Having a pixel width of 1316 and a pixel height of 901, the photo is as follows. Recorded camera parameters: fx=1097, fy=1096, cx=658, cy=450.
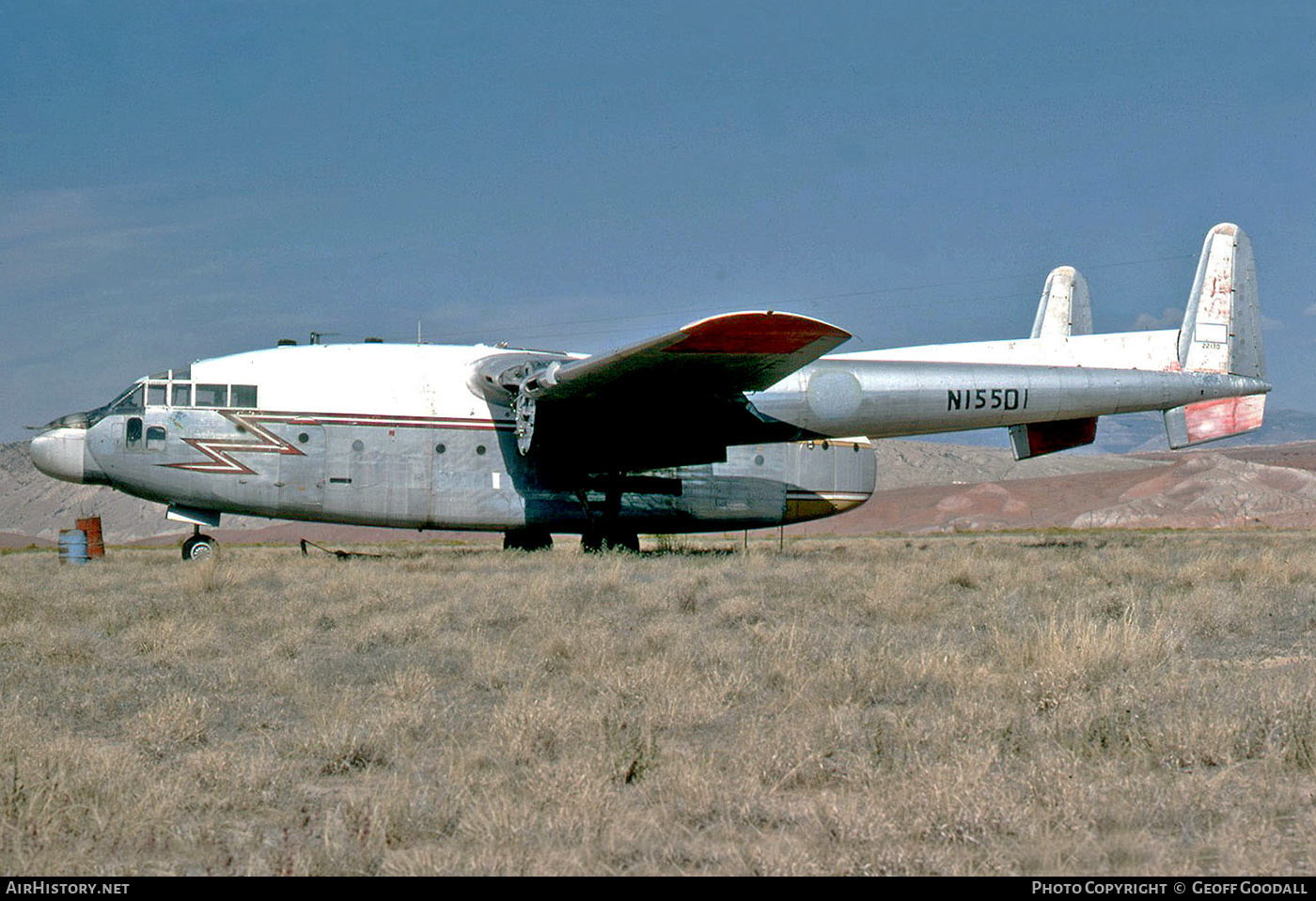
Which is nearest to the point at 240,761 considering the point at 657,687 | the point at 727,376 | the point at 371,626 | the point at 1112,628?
the point at 657,687

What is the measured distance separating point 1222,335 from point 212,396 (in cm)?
2030

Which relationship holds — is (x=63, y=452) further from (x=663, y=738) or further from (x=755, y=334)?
(x=663, y=738)

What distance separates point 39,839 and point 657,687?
3.85m

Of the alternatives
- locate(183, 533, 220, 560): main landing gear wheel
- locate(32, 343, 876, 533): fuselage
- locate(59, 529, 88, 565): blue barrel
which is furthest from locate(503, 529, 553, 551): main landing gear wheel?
locate(59, 529, 88, 565): blue barrel

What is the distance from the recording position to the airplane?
1923cm

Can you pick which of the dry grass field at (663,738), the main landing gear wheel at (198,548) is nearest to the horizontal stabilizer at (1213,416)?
the dry grass field at (663,738)

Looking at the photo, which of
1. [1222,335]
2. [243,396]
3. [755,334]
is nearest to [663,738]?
[755,334]

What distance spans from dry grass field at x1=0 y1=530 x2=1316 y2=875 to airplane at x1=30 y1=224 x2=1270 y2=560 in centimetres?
688

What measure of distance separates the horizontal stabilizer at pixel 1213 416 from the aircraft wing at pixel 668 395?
8.84 metres

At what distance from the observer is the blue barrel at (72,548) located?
69.4 ft

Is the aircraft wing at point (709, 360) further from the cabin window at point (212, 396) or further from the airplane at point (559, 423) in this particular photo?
the cabin window at point (212, 396)

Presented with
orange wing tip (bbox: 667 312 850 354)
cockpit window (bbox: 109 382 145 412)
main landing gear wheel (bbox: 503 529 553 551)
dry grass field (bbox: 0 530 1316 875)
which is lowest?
dry grass field (bbox: 0 530 1316 875)

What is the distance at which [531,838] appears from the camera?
4578 millimetres

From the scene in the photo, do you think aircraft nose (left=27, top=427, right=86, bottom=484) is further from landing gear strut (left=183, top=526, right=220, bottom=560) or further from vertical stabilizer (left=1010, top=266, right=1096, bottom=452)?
vertical stabilizer (left=1010, top=266, right=1096, bottom=452)
